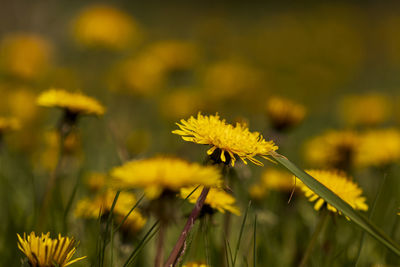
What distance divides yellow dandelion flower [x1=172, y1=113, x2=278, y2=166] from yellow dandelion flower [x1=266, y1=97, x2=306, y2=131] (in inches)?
27.6

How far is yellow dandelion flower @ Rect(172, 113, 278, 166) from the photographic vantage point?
829 millimetres

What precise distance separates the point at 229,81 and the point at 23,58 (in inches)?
59.7

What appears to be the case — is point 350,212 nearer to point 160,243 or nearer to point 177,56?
point 160,243

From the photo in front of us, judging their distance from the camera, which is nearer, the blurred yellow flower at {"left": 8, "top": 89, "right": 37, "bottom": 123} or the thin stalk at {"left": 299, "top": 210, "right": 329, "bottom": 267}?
the thin stalk at {"left": 299, "top": 210, "right": 329, "bottom": 267}

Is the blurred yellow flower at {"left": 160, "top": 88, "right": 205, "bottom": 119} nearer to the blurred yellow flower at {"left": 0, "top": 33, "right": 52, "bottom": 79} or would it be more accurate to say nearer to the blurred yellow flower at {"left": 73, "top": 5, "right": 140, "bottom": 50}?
the blurred yellow flower at {"left": 73, "top": 5, "right": 140, "bottom": 50}

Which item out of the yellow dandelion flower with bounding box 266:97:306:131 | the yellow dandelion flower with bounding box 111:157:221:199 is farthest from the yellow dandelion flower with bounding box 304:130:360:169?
the yellow dandelion flower with bounding box 111:157:221:199

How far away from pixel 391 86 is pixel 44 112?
424 cm

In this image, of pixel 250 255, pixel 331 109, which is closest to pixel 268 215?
pixel 250 255

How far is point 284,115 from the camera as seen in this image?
157cm

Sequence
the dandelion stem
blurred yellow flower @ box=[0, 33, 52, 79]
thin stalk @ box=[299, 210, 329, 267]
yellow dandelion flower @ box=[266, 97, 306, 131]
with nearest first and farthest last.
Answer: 1. the dandelion stem
2. thin stalk @ box=[299, 210, 329, 267]
3. yellow dandelion flower @ box=[266, 97, 306, 131]
4. blurred yellow flower @ box=[0, 33, 52, 79]

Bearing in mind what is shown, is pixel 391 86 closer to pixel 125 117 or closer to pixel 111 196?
pixel 125 117

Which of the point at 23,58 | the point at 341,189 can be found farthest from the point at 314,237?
the point at 23,58

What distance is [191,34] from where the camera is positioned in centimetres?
720

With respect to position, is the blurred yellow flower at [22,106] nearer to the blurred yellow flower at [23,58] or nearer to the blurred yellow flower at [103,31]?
the blurred yellow flower at [23,58]
